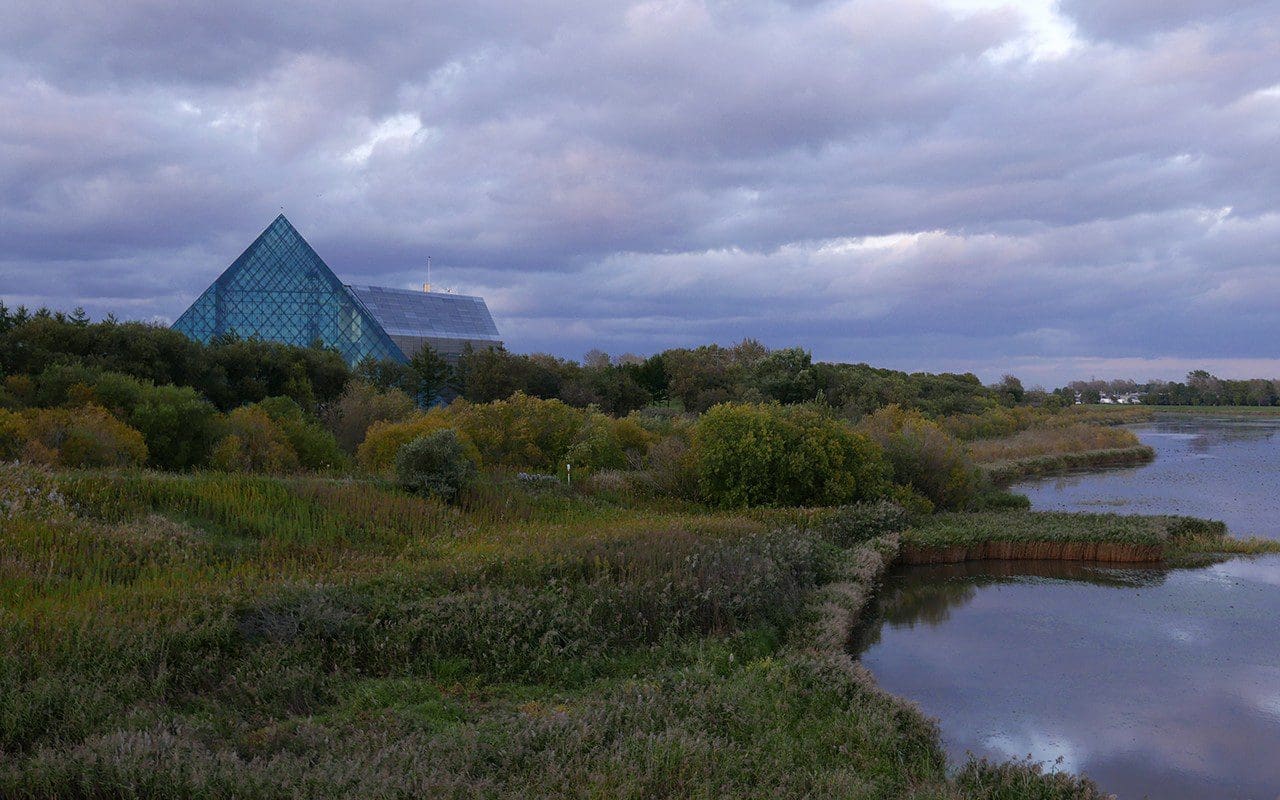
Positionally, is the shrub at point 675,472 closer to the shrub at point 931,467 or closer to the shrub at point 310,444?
the shrub at point 931,467

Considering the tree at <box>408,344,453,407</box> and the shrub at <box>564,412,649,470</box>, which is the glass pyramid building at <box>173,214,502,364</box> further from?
the shrub at <box>564,412,649,470</box>

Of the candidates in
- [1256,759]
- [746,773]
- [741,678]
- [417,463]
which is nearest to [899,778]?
[746,773]

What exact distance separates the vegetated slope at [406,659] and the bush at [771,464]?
22.7ft

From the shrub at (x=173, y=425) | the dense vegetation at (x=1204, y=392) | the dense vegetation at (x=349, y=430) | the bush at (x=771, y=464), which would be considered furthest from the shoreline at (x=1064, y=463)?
the dense vegetation at (x=1204, y=392)

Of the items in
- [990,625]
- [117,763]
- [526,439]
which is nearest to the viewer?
[117,763]

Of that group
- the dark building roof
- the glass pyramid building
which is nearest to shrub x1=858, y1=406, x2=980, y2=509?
the glass pyramid building

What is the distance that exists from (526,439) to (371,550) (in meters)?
13.2

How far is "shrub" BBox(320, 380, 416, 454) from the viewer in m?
27.3

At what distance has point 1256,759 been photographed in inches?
352

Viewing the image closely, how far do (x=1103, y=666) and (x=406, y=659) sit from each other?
9020mm

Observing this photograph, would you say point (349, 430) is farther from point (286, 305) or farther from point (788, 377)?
point (788, 377)

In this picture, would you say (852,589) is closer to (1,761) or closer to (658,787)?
(658,787)

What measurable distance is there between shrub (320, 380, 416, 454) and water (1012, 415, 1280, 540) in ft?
69.0

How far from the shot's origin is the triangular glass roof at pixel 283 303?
1843 inches
